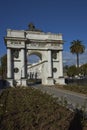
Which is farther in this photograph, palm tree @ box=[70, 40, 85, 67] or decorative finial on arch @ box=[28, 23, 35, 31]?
palm tree @ box=[70, 40, 85, 67]

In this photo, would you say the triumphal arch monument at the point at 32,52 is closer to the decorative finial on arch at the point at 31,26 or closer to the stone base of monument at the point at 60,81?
the stone base of monument at the point at 60,81

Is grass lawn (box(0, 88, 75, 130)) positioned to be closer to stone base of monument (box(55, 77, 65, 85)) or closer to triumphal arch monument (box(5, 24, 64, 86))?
triumphal arch monument (box(5, 24, 64, 86))

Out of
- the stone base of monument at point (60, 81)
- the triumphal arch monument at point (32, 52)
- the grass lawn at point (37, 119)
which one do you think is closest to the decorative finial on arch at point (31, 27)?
the triumphal arch monument at point (32, 52)

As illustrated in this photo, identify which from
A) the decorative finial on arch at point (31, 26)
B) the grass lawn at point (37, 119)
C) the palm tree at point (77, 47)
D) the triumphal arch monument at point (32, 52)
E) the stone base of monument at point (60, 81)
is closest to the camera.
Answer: the grass lawn at point (37, 119)

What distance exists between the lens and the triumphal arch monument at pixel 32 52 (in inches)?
1779

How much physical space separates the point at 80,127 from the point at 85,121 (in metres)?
0.73

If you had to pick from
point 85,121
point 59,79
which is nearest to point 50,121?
point 85,121

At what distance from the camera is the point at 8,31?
151ft

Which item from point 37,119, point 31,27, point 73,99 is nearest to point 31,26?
point 31,27

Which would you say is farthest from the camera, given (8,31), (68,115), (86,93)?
(8,31)

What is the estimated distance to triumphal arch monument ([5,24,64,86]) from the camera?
45188mm

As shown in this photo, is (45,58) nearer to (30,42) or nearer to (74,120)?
(30,42)

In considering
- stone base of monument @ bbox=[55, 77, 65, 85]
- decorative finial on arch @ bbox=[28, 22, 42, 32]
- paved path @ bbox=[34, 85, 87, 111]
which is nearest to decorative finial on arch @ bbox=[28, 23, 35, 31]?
decorative finial on arch @ bbox=[28, 22, 42, 32]

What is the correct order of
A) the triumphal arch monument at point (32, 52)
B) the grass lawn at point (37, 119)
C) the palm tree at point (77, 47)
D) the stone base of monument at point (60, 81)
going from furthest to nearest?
the palm tree at point (77, 47)
the stone base of monument at point (60, 81)
the triumphal arch monument at point (32, 52)
the grass lawn at point (37, 119)
